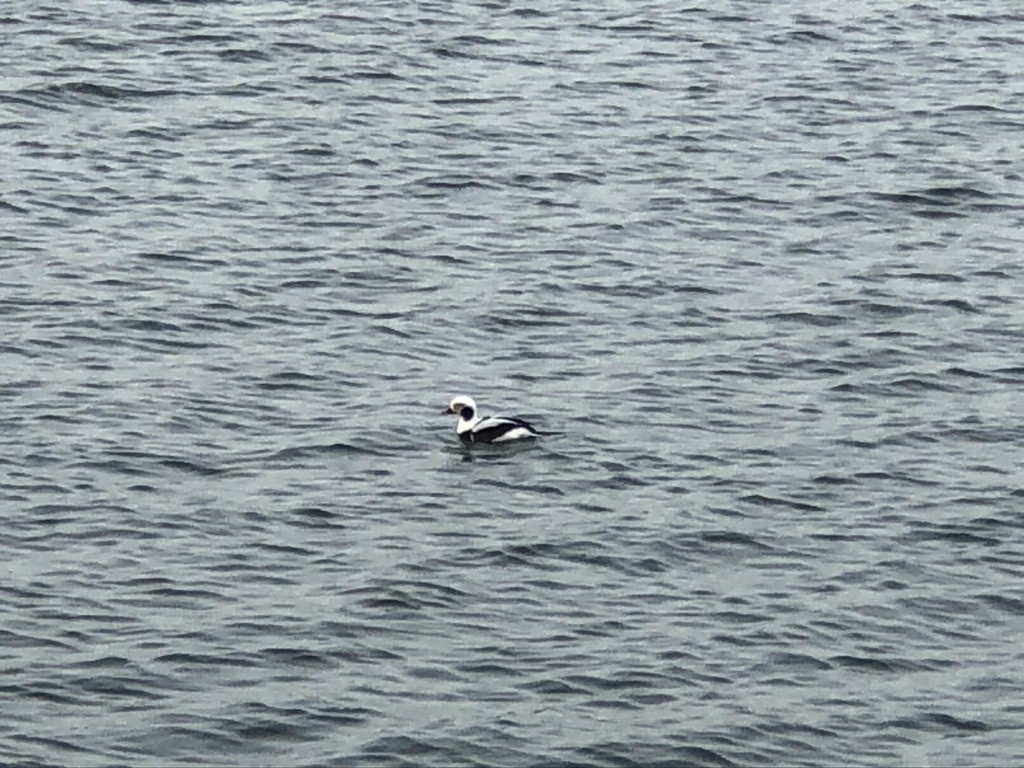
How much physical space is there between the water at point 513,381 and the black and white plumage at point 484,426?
0.27 meters

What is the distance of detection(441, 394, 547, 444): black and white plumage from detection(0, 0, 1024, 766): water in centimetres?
27

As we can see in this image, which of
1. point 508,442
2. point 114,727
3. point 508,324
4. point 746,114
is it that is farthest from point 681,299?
point 114,727

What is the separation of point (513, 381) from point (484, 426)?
236 cm

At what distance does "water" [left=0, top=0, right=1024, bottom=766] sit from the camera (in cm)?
2052

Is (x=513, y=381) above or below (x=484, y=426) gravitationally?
below

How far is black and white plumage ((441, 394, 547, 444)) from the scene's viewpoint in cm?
2538

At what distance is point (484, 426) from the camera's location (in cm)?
2541

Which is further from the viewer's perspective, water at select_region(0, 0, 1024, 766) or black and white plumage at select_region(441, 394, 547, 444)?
black and white plumage at select_region(441, 394, 547, 444)

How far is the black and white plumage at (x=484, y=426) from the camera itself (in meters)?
25.4

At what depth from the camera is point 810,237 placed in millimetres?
31797

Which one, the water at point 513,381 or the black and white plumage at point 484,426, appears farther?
the black and white plumage at point 484,426

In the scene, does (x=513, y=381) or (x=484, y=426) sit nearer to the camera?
(x=484, y=426)

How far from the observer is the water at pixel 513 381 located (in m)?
20.5

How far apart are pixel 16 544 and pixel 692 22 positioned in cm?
2071
